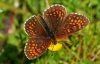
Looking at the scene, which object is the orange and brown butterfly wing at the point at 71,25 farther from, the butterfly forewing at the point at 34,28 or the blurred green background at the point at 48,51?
the blurred green background at the point at 48,51

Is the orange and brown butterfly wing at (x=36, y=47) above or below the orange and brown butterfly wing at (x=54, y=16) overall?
below

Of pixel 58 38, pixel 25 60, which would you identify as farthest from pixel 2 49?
pixel 58 38

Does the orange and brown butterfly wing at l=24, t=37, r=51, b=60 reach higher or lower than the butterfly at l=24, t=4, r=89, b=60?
lower

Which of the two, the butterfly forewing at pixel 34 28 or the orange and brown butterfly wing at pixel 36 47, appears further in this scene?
the butterfly forewing at pixel 34 28

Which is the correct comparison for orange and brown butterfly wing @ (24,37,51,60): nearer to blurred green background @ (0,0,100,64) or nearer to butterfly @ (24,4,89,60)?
butterfly @ (24,4,89,60)

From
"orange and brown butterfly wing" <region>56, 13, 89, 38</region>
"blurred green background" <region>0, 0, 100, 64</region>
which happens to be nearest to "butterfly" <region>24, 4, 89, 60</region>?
"orange and brown butterfly wing" <region>56, 13, 89, 38</region>

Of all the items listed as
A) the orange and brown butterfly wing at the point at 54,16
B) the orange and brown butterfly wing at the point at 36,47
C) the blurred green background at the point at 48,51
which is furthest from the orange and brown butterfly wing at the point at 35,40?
the blurred green background at the point at 48,51
